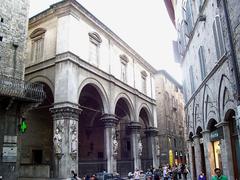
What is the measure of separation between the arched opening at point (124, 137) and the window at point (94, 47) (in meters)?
5.10

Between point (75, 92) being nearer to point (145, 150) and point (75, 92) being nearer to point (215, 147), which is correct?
point (215, 147)

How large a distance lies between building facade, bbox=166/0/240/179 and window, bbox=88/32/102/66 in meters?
6.83

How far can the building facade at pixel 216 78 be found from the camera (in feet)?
25.6

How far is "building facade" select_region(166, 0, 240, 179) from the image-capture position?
781 cm

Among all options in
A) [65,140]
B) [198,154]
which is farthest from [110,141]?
[198,154]

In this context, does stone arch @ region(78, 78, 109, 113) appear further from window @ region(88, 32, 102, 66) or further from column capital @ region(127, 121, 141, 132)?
column capital @ region(127, 121, 141, 132)

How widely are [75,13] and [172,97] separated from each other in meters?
25.2

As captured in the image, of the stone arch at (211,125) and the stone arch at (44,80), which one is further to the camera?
the stone arch at (44,80)

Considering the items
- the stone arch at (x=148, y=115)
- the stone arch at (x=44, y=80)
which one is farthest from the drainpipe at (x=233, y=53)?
the stone arch at (x=148, y=115)

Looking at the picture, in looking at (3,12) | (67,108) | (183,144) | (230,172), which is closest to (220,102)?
(230,172)

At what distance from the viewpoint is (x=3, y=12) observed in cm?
1316

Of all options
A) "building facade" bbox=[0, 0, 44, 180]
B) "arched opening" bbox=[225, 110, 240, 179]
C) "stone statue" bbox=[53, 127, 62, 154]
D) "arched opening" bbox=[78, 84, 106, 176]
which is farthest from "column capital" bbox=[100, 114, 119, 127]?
"arched opening" bbox=[225, 110, 240, 179]

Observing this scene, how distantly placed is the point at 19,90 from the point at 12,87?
1.14 ft

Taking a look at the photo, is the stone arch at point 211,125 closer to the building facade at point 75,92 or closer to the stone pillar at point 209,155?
the stone pillar at point 209,155
